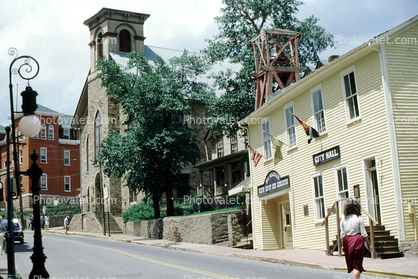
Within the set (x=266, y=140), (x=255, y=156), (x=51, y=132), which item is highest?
(x=51, y=132)

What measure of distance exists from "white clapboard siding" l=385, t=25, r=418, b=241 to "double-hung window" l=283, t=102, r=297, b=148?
5.92m

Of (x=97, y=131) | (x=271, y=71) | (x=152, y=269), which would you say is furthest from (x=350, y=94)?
(x=97, y=131)

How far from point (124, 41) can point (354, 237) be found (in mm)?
44739

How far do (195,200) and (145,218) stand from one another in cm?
418

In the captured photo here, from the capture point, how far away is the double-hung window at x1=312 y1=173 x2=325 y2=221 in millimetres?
19219

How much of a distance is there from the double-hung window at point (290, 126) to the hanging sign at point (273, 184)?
1.54 metres

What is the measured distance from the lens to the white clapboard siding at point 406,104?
1535cm

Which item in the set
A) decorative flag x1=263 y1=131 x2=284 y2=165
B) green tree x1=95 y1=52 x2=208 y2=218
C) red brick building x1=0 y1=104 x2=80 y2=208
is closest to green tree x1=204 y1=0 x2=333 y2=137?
green tree x1=95 y1=52 x2=208 y2=218

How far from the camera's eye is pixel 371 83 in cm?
1653

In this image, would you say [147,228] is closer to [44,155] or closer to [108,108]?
[108,108]

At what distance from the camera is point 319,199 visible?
63.8 ft

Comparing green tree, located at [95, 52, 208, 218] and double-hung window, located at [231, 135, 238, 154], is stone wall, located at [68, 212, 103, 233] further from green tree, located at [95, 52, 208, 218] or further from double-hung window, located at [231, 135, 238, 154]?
double-hung window, located at [231, 135, 238, 154]

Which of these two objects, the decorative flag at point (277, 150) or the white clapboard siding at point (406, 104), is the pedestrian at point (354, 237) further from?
the decorative flag at point (277, 150)

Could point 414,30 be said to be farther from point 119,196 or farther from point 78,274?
point 119,196
